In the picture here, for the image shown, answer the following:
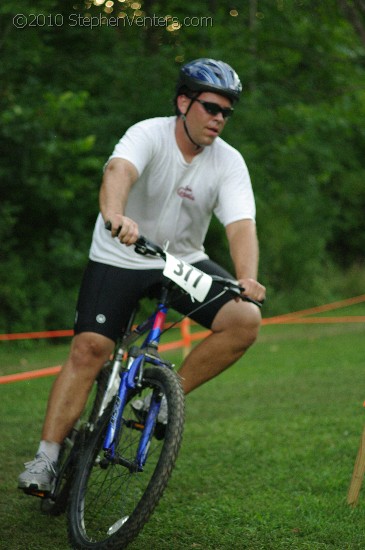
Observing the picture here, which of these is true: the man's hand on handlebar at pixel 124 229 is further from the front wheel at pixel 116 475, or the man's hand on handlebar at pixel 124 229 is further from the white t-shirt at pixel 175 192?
the white t-shirt at pixel 175 192

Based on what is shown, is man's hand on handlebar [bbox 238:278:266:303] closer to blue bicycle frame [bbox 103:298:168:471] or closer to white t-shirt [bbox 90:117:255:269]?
blue bicycle frame [bbox 103:298:168:471]

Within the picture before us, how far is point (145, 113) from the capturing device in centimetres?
1925

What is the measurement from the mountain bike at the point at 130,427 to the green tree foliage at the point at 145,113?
11.0 metres

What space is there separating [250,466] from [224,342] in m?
1.57

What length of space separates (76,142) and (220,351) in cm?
1117

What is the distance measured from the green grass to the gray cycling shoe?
0.21 metres

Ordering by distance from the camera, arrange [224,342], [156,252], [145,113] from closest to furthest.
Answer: [156,252]
[224,342]
[145,113]

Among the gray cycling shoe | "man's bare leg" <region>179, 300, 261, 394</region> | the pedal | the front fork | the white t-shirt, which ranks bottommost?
the pedal

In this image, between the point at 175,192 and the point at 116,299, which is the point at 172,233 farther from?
the point at 116,299

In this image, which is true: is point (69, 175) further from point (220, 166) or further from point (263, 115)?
point (220, 166)

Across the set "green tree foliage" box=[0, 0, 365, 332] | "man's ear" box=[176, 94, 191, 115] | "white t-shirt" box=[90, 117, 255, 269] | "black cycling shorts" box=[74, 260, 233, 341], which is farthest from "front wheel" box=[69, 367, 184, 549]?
"green tree foliage" box=[0, 0, 365, 332]

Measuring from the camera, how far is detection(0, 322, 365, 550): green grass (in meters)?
4.43

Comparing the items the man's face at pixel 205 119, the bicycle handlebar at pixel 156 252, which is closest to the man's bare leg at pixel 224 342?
the bicycle handlebar at pixel 156 252

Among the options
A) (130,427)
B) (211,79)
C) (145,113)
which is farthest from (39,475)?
(145,113)
